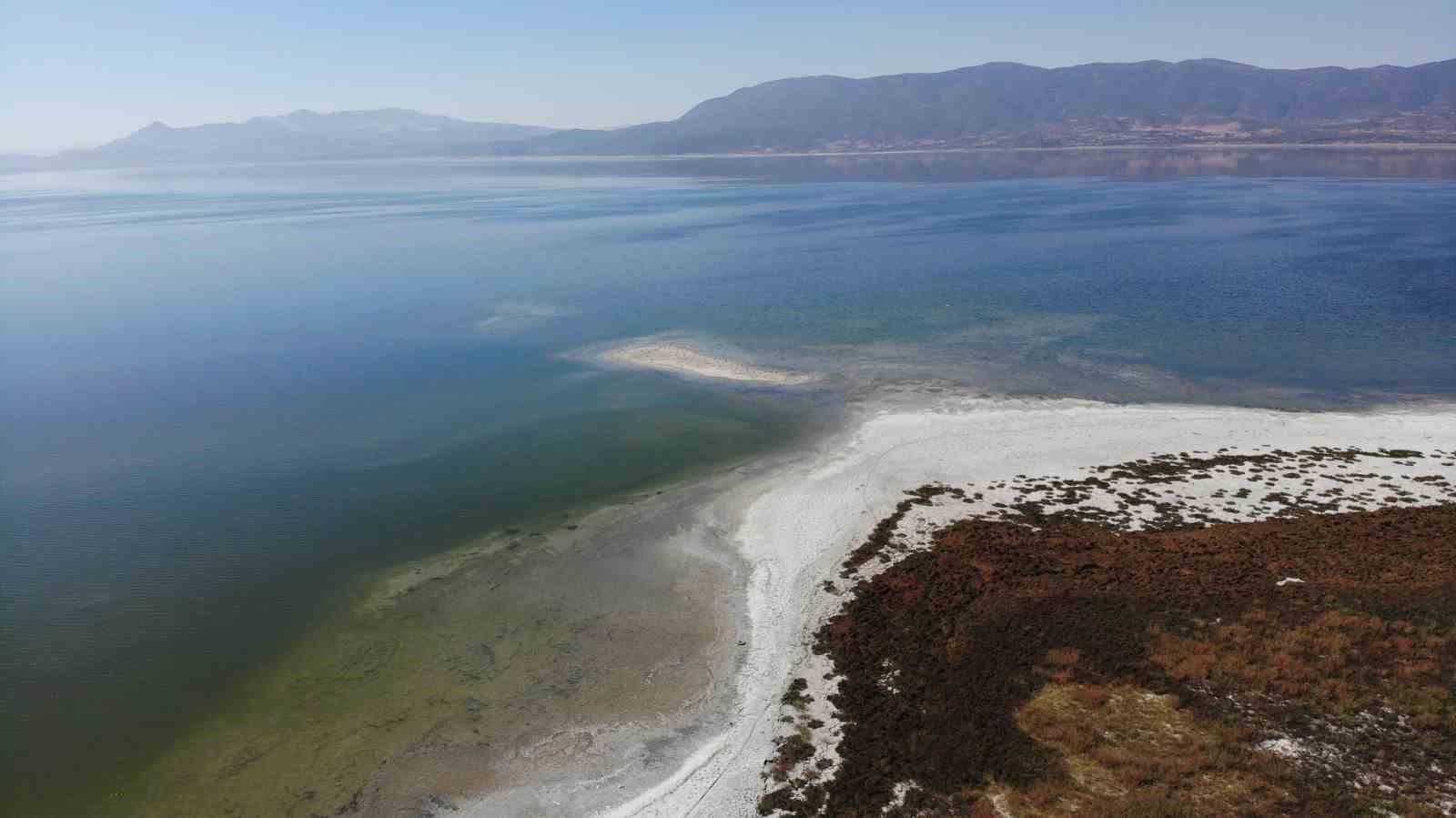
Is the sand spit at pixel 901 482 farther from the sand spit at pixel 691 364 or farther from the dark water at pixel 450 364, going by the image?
the sand spit at pixel 691 364

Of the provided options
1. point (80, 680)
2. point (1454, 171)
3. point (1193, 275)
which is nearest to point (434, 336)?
point (80, 680)

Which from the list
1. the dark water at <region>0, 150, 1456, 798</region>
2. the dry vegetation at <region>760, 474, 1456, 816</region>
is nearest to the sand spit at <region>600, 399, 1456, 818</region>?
the dry vegetation at <region>760, 474, 1456, 816</region>

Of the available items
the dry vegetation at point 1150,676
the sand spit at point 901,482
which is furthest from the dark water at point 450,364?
the dry vegetation at point 1150,676

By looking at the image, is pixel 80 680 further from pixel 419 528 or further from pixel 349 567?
pixel 419 528

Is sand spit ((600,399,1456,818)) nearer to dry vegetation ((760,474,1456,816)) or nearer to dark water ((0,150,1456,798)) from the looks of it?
dry vegetation ((760,474,1456,816))

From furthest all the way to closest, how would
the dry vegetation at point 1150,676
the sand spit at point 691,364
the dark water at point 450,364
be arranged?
the sand spit at point 691,364, the dark water at point 450,364, the dry vegetation at point 1150,676

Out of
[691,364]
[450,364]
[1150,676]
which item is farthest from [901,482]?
[450,364]

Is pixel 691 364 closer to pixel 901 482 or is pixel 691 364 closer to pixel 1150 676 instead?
pixel 901 482
